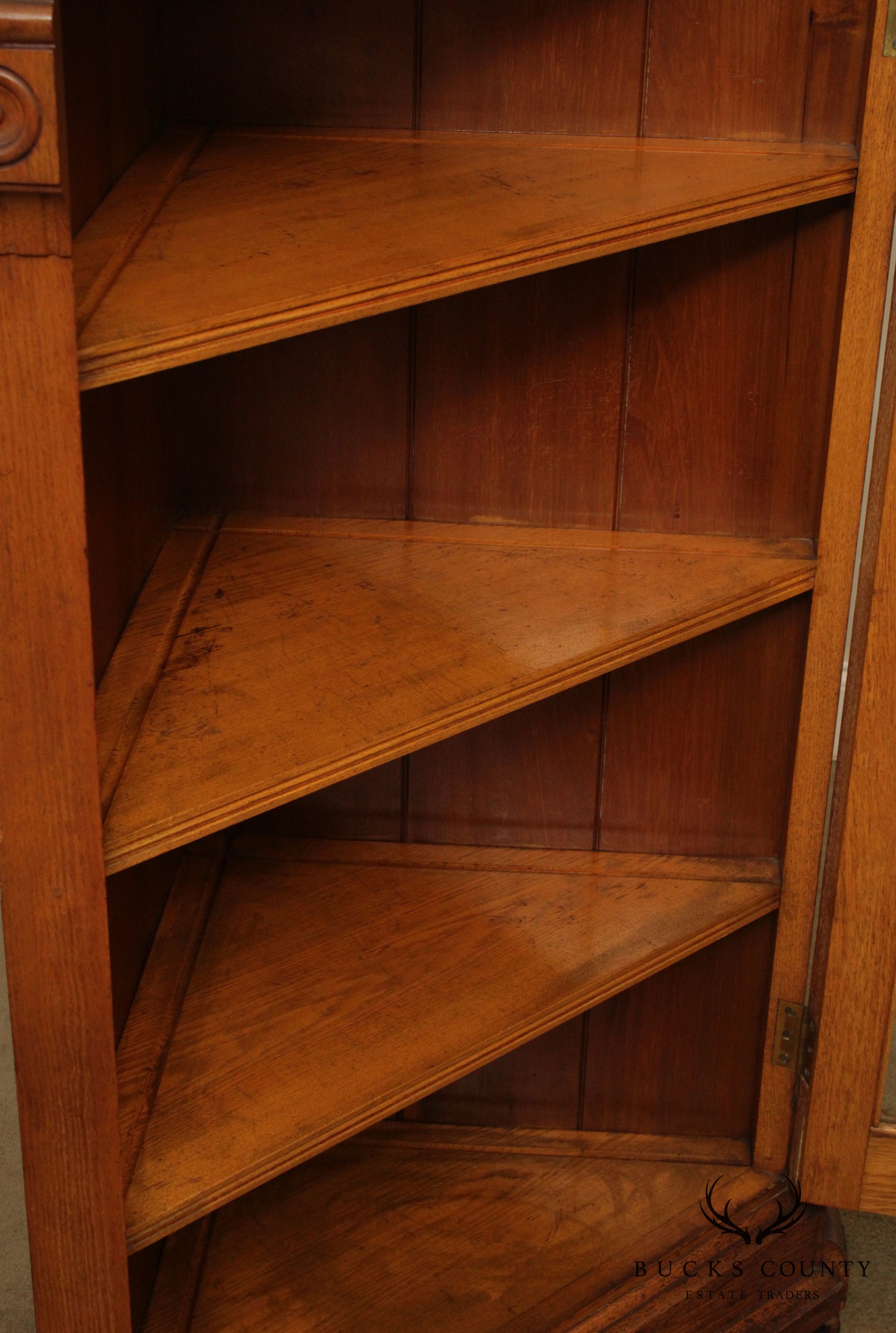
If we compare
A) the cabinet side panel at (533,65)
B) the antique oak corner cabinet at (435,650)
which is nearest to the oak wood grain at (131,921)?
the antique oak corner cabinet at (435,650)

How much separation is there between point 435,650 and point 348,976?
15.3 inches

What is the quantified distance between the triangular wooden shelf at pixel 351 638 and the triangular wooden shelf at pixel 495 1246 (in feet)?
2.38

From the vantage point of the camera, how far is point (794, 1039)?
1726mm

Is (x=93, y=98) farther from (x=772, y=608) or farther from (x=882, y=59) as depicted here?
(x=772, y=608)

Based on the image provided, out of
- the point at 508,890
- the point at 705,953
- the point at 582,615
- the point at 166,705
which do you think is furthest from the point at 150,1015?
the point at 705,953

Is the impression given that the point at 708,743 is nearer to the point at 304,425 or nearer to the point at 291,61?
the point at 304,425

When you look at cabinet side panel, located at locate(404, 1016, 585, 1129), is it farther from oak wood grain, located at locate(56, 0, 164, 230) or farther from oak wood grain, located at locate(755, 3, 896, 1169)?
oak wood grain, located at locate(56, 0, 164, 230)

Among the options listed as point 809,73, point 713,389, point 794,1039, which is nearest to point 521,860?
point 794,1039

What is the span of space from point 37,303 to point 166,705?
44 cm

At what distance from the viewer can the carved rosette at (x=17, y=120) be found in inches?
31.7

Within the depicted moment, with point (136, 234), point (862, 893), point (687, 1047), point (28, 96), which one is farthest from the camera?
point (687, 1047)

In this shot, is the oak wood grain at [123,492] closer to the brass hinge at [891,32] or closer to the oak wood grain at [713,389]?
the oak wood grain at [713,389]

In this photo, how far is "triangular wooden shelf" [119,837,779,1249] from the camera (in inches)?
50.0

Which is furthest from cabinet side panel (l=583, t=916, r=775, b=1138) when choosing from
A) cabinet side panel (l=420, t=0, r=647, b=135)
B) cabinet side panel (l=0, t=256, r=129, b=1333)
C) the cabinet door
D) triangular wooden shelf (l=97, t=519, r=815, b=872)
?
cabinet side panel (l=420, t=0, r=647, b=135)
